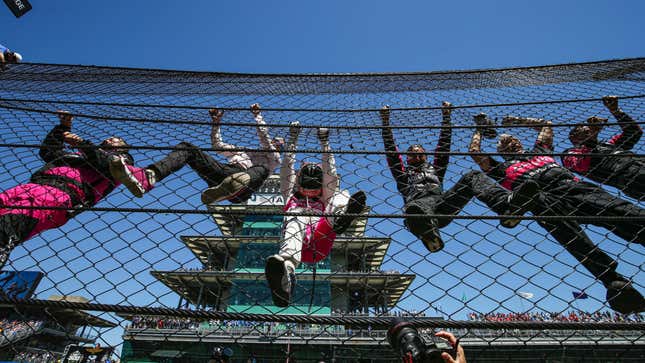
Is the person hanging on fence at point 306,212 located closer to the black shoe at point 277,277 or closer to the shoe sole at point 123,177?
the black shoe at point 277,277

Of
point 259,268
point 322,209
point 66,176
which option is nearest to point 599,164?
point 322,209

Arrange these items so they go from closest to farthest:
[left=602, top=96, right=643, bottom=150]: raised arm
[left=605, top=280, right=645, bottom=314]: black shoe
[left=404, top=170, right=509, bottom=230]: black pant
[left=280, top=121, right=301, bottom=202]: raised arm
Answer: [left=605, top=280, right=645, bottom=314]: black shoe
[left=404, top=170, right=509, bottom=230]: black pant
[left=602, top=96, right=643, bottom=150]: raised arm
[left=280, top=121, right=301, bottom=202]: raised arm

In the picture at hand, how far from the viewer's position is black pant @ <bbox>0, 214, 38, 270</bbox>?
201 centimetres

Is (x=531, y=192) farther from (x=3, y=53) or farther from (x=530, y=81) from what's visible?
(x=3, y=53)

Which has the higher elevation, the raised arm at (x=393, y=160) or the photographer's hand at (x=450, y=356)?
the raised arm at (x=393, y=160)

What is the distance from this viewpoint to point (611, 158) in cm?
245

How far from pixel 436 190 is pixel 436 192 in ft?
0.07

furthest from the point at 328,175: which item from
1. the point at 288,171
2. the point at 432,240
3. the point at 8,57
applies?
the point at 8,57

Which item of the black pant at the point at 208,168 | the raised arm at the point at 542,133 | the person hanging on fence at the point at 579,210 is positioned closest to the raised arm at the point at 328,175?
the black pant at the point at 208,168

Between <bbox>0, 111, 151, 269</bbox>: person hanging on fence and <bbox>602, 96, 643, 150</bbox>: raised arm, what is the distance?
11.3ft

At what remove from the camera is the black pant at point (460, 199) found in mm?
2355

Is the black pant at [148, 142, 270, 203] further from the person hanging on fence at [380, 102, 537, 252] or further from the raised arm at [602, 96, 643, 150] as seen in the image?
the raised arm at [602, 96, 643, 150]

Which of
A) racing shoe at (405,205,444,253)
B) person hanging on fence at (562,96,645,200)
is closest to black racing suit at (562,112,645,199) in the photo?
person hanging on fence at (562,96,645,200)

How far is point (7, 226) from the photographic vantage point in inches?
80.7
